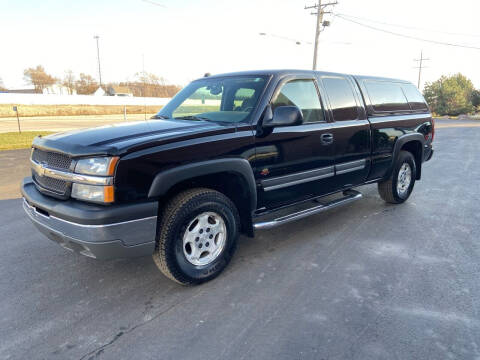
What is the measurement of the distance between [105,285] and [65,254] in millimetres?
897

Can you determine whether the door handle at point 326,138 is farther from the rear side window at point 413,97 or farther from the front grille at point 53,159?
the front grille at point 53,159

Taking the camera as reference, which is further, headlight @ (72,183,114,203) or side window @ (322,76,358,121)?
side window @ (322,76,358,121)

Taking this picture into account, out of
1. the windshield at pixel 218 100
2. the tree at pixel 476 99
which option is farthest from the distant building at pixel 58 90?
the windshield at pixel 218 100

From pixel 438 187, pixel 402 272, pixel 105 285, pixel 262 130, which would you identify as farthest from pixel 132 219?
pixel 438 187

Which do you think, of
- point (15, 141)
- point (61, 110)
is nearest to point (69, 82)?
point (61, 110)

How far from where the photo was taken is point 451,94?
2400 inches

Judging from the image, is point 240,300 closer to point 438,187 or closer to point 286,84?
point 286,84

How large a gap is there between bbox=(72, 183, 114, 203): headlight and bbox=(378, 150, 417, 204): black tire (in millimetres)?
4235

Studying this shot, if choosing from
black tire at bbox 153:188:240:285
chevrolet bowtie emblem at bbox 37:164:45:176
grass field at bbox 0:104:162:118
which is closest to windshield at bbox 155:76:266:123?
black tire at bbox 153:188:240:285

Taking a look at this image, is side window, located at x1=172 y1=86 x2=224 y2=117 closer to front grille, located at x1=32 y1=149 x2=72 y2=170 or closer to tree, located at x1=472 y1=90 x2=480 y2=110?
front grille, located at x1=32 y1=149 x2=72 y2=170

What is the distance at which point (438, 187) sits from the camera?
22.5ft

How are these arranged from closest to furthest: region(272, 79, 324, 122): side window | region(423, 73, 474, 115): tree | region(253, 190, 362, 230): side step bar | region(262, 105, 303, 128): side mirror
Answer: region(262, 105, 303, 128): side mirror → region(253, 190, 362, 230): side step bar → region(272, 79, 324, 122): side window → region(423, 73, 474, 115): tree

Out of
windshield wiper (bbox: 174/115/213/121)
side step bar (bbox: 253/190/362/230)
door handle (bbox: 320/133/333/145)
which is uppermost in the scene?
windshield wiper (bbox: 174/115/213/121)

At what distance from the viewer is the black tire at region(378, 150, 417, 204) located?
5.33 metres
